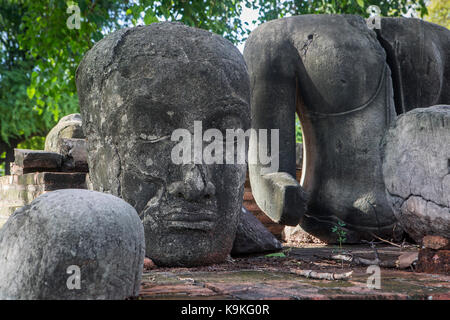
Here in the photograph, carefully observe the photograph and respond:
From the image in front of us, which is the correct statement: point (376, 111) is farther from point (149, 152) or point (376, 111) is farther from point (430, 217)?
point (149, 152)

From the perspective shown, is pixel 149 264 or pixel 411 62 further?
pixel 411 62

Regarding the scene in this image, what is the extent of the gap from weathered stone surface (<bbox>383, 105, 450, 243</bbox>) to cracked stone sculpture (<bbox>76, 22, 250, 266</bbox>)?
91cm

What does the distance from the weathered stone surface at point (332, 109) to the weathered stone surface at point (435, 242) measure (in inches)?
63.6

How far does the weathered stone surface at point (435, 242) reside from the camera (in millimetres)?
2756

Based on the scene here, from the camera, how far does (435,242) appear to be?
9.16 ft

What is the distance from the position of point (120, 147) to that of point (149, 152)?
180mm

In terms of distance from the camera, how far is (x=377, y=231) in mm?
4465

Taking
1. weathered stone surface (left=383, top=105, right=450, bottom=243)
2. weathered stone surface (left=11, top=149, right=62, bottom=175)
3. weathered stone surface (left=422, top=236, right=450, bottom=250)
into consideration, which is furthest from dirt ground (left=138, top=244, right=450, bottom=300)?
weathered stone surface (left=11, top=149, right=62, bottom=175)

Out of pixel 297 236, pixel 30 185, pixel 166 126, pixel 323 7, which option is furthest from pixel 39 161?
pixel 323 7

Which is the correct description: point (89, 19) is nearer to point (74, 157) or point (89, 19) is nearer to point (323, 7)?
point (74, 157)

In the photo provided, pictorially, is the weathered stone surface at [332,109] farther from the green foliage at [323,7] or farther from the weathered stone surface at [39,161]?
the green foliage at [323,7]

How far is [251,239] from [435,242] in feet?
3.96

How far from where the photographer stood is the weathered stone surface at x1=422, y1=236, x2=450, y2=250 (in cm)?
276
